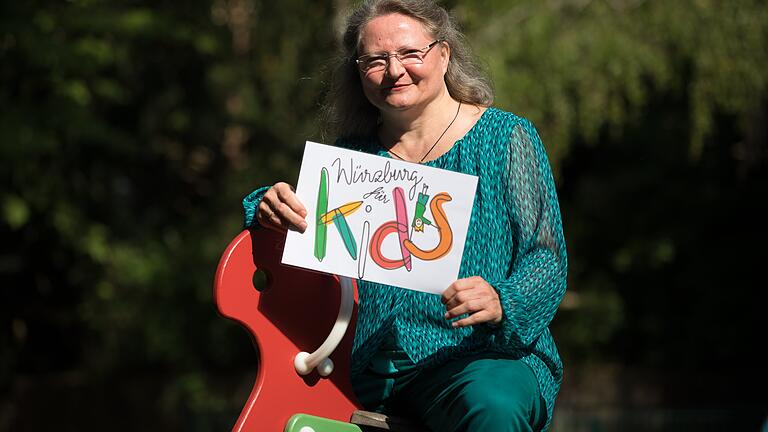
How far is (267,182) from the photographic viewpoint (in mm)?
8398

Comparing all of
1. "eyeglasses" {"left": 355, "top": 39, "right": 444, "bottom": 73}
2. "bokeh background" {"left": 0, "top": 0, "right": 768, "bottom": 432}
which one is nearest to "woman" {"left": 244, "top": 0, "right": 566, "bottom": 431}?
"eyeglasses" {"left": 355, "top": 39, "right": 444, "bottom": 73}

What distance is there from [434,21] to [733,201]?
781 centimetres

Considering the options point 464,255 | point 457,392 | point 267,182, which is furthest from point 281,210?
point 267,182

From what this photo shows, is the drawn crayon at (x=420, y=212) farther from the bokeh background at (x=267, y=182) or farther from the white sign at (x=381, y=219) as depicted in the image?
the bokeh background at (x=267, y=182)

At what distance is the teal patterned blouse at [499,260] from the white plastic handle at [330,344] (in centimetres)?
9

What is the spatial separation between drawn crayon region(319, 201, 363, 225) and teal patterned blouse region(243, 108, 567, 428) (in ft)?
0.65

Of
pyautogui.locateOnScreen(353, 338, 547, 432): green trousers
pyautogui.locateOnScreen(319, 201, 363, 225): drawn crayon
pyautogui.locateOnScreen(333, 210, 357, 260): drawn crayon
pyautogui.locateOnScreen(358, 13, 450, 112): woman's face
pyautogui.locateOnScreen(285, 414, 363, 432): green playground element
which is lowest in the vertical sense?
pyautogui.locateOnScreen(285, 414, 363, 432): green playground element

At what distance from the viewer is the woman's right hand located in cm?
247

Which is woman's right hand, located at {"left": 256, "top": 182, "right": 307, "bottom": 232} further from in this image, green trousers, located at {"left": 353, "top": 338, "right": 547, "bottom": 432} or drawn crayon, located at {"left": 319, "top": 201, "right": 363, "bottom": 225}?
green trousers, located at {"left": 353, "top": 338, "right": 547, "bottom": 432}

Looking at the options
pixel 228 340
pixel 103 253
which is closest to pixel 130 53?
pixel 103 253

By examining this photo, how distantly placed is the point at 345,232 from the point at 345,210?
51 millimetres

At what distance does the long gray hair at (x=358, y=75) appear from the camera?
105 inches

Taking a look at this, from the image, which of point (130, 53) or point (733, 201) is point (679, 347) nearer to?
point (733, 201)

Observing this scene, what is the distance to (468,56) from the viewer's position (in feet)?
9.30
